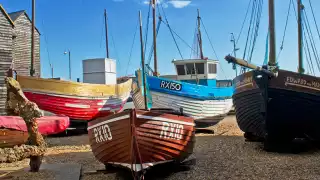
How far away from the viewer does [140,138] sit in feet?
22.4

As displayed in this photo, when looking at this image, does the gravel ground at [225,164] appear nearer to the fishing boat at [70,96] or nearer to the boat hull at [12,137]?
the boat hull at [12,137]

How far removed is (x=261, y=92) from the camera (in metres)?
10.0

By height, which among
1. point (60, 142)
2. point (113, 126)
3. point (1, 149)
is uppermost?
point (113, 126)

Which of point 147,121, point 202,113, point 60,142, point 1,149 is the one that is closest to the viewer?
point 147,121

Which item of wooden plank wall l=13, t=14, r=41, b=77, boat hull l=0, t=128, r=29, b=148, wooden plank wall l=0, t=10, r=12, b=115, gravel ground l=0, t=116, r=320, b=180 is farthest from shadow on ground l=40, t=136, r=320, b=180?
wooden plank wall l=13, t=14, r=41, b=77

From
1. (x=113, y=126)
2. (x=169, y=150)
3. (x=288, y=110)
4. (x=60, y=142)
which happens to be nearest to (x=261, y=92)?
(x=288, y=110)

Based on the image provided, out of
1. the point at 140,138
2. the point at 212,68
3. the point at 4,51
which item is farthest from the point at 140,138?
the point at 4,51

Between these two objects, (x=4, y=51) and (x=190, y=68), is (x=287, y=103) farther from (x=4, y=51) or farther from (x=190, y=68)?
(x=4, y=51)

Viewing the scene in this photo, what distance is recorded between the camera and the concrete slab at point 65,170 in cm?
775

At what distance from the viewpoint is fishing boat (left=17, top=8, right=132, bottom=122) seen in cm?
1501

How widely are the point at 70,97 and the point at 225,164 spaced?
9067mm

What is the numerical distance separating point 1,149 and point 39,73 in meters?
22.6

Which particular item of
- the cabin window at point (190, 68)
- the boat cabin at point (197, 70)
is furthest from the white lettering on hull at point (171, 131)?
the cabin window at point (190, 68)

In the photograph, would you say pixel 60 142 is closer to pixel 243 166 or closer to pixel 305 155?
pixel 243 166
